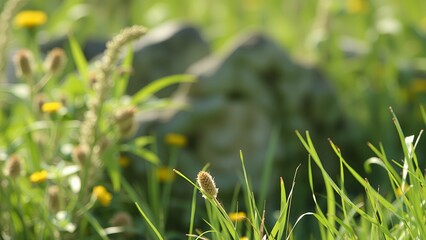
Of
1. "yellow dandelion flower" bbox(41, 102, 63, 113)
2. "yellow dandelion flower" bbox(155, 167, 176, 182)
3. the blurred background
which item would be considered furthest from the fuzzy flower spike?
the blurred background

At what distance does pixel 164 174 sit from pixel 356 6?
202 centimetres

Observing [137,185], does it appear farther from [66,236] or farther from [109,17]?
[109,17]

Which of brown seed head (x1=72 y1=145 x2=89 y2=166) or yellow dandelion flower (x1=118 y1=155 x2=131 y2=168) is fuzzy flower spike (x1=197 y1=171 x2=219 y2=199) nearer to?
brown seed head (x1=72 y1=145 x2=89 y2=166)

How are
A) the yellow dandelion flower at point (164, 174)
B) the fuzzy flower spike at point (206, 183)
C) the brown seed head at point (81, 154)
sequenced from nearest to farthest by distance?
the fuzzy flower spike at point (206, 183) → the brown seed head at point (81, 154) → the yellow dandelion flower at point (164, 174)

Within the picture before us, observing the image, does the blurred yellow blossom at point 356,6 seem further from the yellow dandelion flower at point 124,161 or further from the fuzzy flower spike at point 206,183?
the fuzzy flower spike at point 206,183

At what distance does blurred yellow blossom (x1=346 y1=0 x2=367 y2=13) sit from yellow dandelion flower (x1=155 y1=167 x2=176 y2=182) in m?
1.86

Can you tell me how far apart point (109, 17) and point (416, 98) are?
2.59 metres

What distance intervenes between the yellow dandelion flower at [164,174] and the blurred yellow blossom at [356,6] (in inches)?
73.2

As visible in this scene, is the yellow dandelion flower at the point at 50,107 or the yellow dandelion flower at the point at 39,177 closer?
the yellow dandelion flower at the point at 39,177

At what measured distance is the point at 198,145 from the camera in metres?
3.79

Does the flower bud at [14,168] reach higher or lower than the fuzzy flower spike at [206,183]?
lower

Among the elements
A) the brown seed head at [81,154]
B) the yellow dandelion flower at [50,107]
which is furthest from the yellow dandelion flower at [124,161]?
the brown seed head at [81,154]

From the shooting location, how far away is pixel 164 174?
339 centimetres

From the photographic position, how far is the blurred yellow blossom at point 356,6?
4.82 m
